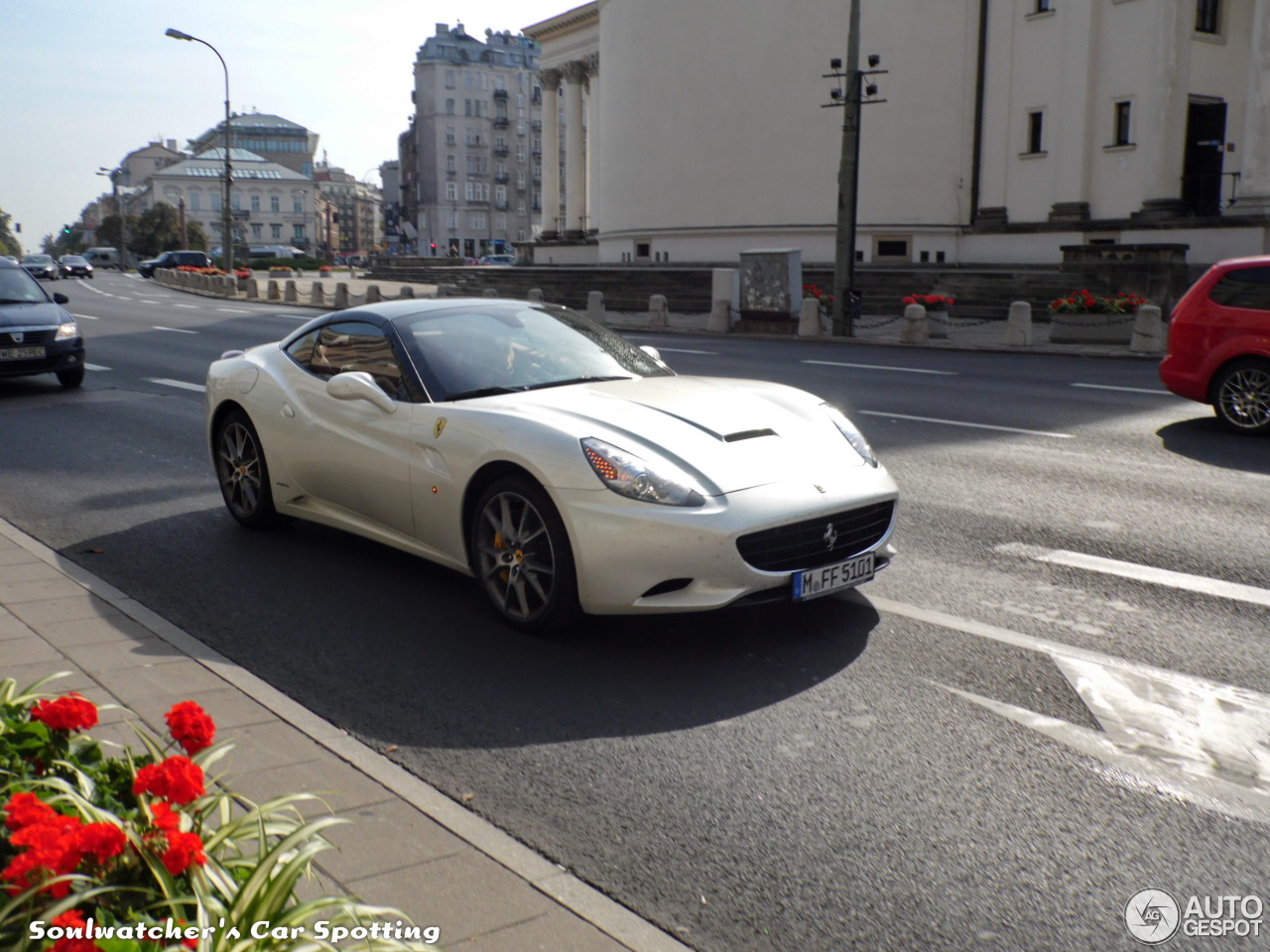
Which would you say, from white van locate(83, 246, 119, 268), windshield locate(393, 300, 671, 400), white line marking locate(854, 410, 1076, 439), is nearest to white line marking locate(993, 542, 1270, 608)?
windshield locate(393, 300, 671, 400)

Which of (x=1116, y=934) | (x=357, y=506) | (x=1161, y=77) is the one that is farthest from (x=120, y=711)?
(x=1161, y=77)

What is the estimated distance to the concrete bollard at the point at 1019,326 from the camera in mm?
21859

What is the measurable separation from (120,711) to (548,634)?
1846 millimetres

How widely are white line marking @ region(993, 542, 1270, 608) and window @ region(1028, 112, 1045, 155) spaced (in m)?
32.9

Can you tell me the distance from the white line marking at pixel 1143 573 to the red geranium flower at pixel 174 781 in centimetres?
517

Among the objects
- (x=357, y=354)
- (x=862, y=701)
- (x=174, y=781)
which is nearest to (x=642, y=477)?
(x=862, y=701)

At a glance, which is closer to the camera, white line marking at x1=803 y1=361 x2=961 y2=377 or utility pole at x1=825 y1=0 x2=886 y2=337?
white line marking at x1=803 y1=361 x2=961 y2=377

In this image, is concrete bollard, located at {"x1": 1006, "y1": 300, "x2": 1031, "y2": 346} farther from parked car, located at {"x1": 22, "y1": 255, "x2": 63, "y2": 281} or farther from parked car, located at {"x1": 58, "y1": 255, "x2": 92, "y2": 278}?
parked car, located at {"x1": 58, "y1": 255, "x2": 92, "y2": 278}

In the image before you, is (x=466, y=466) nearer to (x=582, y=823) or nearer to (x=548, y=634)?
(x=548, y=634)

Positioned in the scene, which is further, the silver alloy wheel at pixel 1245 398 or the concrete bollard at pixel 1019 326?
A: the concrete bollard at pixel 1019 326

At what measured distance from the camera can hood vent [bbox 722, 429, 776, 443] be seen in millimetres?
5402

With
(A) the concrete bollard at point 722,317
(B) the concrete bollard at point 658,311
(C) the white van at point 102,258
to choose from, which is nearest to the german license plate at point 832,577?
(A) the concrete bollard at point 722,317

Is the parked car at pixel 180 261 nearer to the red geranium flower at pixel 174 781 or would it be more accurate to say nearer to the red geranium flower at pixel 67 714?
the red geranium flower at pixel 67 714

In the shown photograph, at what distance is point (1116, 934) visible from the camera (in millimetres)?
3023
